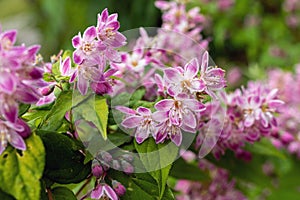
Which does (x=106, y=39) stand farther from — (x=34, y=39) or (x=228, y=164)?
(x=34, y=39)

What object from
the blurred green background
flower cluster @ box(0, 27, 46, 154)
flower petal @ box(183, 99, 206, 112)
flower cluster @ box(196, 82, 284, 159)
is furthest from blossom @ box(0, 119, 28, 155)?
the blurred green background

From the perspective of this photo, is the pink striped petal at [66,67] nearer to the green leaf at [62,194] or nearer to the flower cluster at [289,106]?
the green leaf at [62,194]

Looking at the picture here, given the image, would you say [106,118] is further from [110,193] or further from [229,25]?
[229,25]

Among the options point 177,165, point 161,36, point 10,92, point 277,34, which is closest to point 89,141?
point 10,92

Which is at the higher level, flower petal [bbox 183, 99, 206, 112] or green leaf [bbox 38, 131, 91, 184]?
flower petal [bbox 183, 99, 206, 112]

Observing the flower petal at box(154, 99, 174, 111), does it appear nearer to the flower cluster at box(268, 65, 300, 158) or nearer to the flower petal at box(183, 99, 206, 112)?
the flower petal at box(183, 99, 206, 112)

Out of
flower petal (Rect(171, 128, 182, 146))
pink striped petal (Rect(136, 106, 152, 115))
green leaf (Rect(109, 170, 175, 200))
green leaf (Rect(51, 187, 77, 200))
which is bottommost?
green leaf (Rect(109, 170, 175, 200))

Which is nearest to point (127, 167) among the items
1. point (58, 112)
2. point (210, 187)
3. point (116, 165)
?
point (116, 165)
